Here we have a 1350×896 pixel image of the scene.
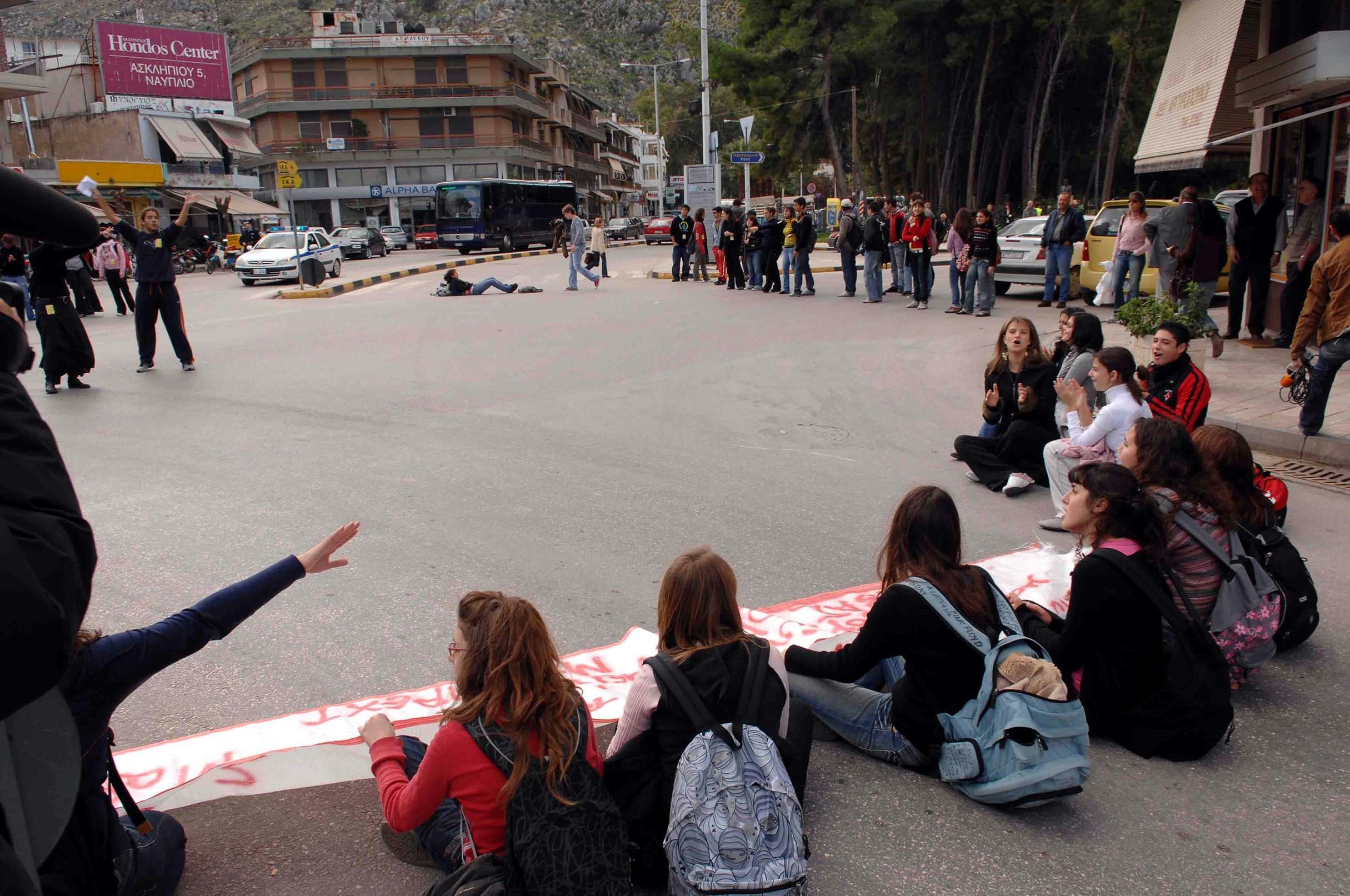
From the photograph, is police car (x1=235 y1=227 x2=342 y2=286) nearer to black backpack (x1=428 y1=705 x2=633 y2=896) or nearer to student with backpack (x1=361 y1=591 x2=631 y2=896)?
student with backpack (x1=361 y1=591 x2=631 y2=896)

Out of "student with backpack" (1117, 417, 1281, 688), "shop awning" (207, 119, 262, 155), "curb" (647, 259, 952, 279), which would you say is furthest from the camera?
"shop awning" (207, 119, 262, 155)

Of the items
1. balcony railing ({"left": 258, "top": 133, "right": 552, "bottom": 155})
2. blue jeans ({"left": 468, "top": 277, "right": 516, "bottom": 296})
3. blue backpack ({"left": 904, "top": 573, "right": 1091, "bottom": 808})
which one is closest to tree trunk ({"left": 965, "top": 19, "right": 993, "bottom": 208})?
blue jeans ({"left": 468, "top": 277, "right": 516, "bottom": 296})

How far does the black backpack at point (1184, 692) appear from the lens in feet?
11.3

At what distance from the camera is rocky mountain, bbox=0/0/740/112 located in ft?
401

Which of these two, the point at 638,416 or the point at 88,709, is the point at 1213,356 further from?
the point at 88,709

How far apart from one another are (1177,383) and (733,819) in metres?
5.30

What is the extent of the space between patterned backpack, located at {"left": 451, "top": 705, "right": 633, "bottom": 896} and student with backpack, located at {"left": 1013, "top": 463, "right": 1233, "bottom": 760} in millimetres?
1878

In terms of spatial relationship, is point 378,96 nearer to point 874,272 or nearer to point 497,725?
point 874,272

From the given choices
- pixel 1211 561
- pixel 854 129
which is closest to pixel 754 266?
pixel 1211 561

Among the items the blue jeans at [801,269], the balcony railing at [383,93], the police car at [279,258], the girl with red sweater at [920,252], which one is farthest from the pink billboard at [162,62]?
the girl with red sweater at [920,252]

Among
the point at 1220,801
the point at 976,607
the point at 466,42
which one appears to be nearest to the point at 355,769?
the point at 976,607

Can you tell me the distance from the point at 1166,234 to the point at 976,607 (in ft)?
37.3

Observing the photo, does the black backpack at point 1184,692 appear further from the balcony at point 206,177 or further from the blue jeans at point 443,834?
the balcony at point 206,177

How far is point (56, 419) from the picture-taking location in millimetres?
9172
